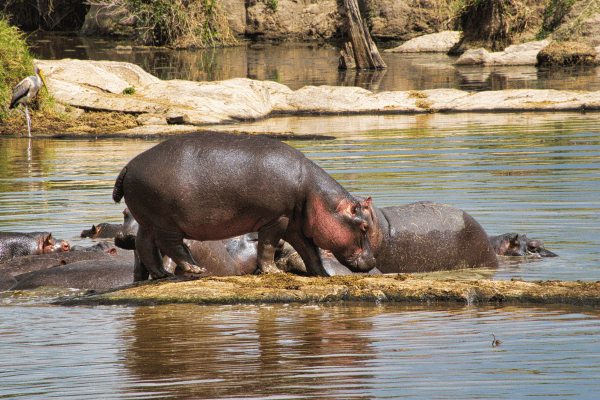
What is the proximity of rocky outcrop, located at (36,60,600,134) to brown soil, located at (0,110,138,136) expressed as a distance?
0.30 meters

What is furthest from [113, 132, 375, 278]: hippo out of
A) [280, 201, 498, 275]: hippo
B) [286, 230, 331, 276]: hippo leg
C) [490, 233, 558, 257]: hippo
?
[490, 233, 558, 257]: hippo

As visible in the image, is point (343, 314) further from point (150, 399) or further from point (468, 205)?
point (468, 205)

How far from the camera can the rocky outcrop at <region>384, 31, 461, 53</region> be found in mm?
38031

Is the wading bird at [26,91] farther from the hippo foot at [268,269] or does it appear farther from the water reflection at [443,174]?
the hippo foot at [268,269]

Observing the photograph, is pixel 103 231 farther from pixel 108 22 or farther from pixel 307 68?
pixel 108 22

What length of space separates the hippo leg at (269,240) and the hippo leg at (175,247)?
45 centimetres

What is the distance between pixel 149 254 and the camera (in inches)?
214

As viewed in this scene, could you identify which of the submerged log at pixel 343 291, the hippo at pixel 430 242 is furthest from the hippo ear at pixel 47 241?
the hippo at pixel 430 242

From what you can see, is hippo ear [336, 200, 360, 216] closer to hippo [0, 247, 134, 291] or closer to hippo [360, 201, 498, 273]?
hippo [360, 201, 498, 273]

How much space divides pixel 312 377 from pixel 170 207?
2.18 metres

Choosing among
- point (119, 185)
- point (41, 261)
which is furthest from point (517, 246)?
point (41, 261)

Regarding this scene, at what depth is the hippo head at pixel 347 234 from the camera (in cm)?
538

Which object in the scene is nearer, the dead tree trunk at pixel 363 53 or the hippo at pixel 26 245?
the hippo at pixel 26 245

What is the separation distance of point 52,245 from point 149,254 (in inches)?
97.9
